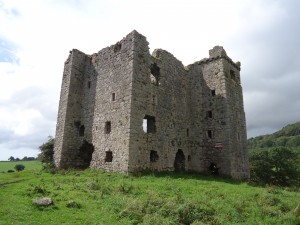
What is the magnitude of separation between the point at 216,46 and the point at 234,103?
5.95 metres

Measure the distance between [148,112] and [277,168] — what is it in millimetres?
26611

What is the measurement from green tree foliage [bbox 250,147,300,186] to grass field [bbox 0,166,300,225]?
24484 millimetres

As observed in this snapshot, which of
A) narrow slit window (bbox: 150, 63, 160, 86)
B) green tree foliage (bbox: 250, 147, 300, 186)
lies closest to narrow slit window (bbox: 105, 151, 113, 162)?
narrow slit window (bbox: 150, 63, 160, 86)

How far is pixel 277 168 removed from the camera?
38.0 meters

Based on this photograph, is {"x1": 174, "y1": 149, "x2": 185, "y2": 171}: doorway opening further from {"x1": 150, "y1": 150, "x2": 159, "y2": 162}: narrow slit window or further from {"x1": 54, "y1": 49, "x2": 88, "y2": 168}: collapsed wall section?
{"x1": 54, "y1": 49, "x2": 88, "y2": 168}: collapsed wall section

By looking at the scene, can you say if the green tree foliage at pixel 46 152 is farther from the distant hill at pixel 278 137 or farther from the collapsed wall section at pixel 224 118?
the distant hill at pixel 278 137

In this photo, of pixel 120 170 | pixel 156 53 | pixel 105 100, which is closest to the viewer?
pixel 120 170

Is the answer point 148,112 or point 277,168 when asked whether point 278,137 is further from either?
point 148,112

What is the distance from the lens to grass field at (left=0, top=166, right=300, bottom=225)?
→ 9.61 meters

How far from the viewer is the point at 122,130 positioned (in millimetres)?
19281

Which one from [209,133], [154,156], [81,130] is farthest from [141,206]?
[209,133]

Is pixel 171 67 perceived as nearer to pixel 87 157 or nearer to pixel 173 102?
pixel 173 102

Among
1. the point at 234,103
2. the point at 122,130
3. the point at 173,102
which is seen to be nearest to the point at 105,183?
the point at 122,130

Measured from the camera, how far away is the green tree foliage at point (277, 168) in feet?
119
